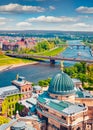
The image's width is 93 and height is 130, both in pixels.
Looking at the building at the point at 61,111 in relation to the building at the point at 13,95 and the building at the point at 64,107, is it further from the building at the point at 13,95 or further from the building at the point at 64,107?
the building at the point at 13,95

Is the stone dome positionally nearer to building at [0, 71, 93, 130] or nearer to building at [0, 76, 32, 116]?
building at [0, 71, 93, 130]

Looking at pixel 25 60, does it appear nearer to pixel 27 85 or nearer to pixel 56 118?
pixel 27 85

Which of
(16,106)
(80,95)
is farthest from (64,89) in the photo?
(16,106)

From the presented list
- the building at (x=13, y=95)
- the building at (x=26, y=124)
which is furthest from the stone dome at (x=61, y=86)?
the building at (x=13, y=95)

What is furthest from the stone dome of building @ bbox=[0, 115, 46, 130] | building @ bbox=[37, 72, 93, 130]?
building @ bbox=[0, 115, 46, 130]

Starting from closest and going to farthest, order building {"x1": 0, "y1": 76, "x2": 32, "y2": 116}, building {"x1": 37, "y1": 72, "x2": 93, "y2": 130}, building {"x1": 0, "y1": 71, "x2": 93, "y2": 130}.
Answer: building {"x1": 0, "y1": 71, "x2": 93, "y2": 130} → building {"x1": 37, "y1": 72, "x2": 93, "y2": 130} → building {"x1": 0, "y1": 76, "x2": 32, "y2": 116}

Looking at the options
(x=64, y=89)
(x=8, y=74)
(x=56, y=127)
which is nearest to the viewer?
(x=56, y=127)

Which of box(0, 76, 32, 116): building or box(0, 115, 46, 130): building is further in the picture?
box(0, 76, 32, 116): building
